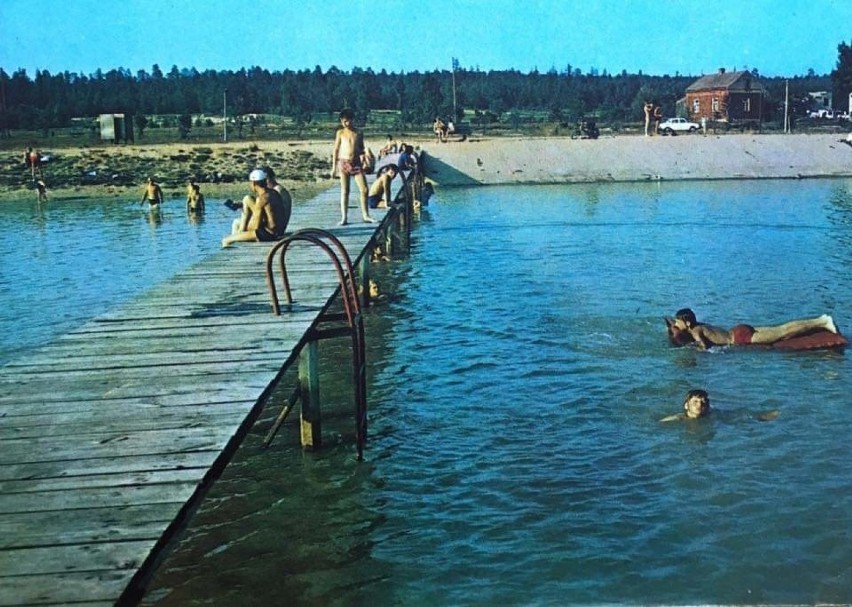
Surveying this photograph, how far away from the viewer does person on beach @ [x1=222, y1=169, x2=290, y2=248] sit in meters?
13.4

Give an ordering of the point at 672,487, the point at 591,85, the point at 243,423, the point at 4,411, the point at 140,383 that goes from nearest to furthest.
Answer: the point at 243,423 → the point at 4,411 → the point at 140,383 → the point at 672,487 → the point at 591,85

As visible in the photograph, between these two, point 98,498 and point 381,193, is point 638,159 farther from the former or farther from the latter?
point 98,498

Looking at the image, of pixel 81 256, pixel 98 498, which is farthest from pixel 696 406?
pixel 81 256

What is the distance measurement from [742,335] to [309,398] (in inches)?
242

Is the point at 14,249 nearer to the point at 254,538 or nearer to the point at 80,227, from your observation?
the point at 80,227

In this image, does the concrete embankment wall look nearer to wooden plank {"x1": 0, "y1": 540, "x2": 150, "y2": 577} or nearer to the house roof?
the house roof

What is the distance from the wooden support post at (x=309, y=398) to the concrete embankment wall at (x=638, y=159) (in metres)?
34.9

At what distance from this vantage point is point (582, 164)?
45.4m

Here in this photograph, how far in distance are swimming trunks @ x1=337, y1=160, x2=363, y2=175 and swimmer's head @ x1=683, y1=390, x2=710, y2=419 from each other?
→ 744 cm

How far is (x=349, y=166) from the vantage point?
15594 mm

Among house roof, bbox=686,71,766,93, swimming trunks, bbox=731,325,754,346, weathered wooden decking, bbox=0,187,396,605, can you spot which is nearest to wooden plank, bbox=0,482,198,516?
weathered wooden decking, bbox=0,187,396,605

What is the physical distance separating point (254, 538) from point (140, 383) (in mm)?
1407

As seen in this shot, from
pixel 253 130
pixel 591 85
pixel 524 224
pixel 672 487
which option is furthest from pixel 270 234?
pixel 591 85

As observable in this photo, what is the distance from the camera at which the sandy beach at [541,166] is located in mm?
44250
